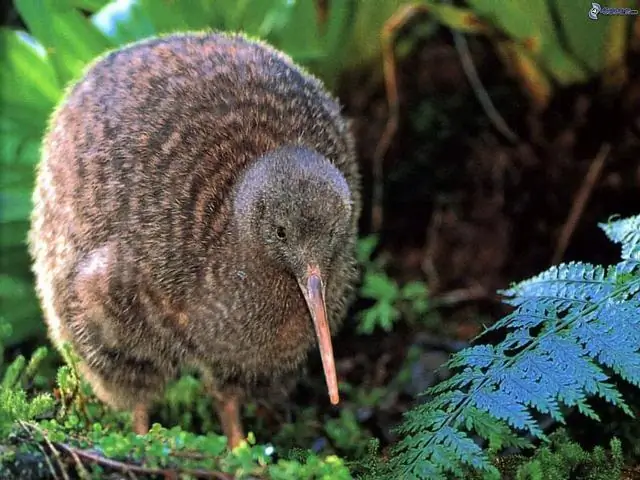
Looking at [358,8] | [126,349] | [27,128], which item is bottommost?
[126,349]

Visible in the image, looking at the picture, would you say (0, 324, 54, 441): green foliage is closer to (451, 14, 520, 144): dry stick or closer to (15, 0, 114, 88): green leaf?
(15, 0, 114, 88): green leaf

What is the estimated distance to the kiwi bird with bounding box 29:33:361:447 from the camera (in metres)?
1.77

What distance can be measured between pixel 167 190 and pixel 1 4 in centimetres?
95

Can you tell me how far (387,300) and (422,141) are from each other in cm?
56

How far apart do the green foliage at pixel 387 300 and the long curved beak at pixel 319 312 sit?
29.3 inches

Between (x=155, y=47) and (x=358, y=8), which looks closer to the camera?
(x=155, y=47)

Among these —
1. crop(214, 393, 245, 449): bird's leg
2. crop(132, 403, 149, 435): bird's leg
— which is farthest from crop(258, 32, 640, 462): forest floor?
crop(132, 403, 149, 435): bird's leg

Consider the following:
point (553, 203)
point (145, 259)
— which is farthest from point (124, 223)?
point (553, 203)

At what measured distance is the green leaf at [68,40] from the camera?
2.41 m

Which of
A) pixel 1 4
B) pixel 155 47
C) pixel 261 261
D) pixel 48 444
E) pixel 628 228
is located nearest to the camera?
pixel 48 444

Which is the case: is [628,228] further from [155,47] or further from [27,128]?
[27,128]

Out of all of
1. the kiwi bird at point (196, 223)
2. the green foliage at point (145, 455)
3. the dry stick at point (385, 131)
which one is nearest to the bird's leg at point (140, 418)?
the kiwi bird at point (196, 223)

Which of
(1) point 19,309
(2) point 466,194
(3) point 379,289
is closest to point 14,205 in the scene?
(1) point 19,309

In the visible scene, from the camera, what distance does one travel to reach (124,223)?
1.88 meters
